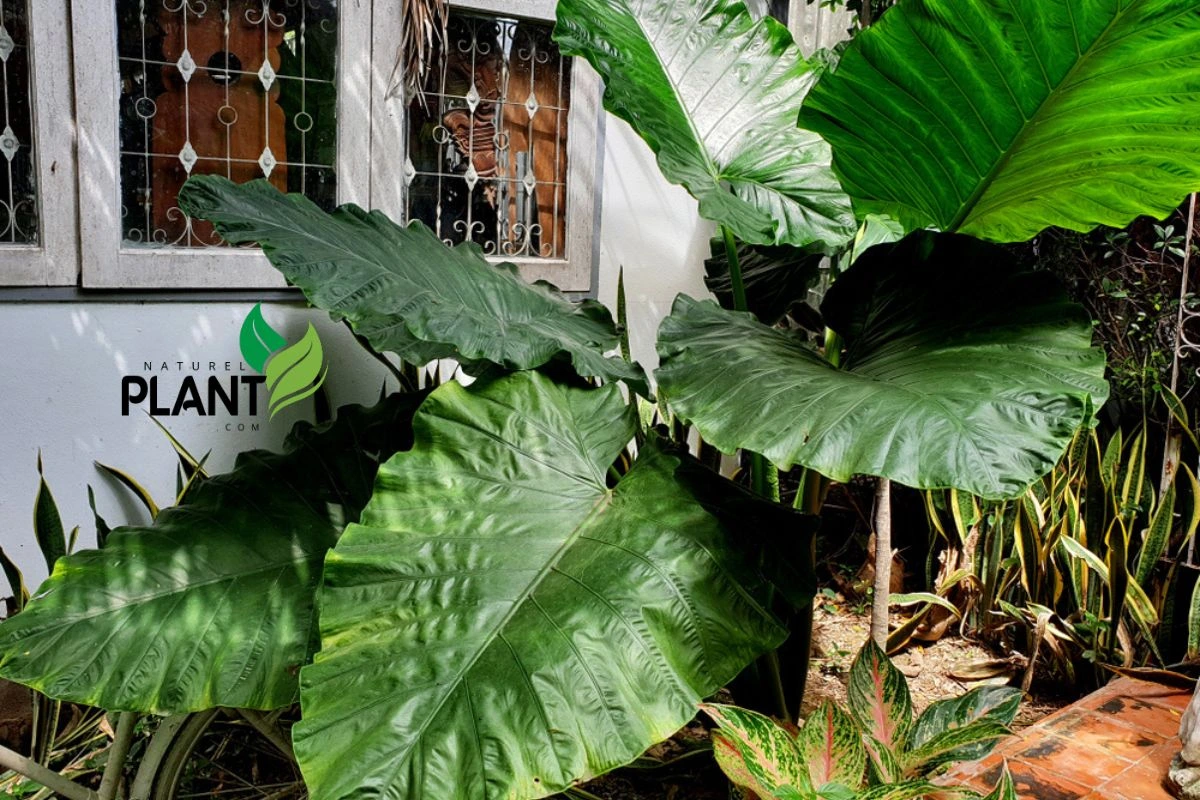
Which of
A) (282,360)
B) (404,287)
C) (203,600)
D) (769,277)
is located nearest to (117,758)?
(203,600)

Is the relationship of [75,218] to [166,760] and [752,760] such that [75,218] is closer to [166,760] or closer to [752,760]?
[166,760]

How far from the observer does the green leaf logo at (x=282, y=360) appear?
268 cm

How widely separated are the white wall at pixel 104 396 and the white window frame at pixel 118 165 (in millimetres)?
84

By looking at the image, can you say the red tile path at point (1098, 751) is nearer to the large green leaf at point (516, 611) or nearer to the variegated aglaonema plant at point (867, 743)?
the variegated aglaonema plant at point (867, 743)

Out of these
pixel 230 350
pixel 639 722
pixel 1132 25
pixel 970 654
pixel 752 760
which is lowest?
pixel 970 654

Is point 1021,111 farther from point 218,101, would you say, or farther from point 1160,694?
point 218,101

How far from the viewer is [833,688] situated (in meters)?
2.67

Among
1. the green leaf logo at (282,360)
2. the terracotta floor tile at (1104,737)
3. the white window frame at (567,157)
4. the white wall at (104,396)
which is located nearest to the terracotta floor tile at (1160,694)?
the terracotta floor tile at (1104,737)

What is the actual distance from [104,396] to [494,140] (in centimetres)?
132

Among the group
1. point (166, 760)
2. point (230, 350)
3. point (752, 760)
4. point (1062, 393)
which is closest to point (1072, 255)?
point (1062, 393)

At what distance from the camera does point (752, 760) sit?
145cm

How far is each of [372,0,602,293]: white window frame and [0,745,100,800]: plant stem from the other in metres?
1.65

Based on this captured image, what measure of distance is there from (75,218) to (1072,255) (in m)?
2.82

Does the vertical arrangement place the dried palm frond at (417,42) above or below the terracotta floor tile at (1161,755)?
above
